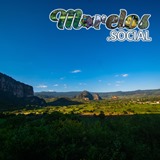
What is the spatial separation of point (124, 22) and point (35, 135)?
18.1 meters

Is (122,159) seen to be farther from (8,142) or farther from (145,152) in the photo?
(8,142)

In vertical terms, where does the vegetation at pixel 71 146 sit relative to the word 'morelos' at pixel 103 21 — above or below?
below

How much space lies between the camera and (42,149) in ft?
87.3

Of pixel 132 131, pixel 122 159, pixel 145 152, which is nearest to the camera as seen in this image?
pixel 122 159

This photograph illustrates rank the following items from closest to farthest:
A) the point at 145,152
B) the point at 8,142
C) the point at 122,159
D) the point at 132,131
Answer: the point at 122,159, the point at 8,142, the point at 145,152, the point at 132,131

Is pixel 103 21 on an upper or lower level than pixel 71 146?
upper

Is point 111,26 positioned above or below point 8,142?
above

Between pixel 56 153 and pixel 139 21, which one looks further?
pixel 139 21

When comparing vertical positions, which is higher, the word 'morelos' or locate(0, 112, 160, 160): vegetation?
the word 'morelos'

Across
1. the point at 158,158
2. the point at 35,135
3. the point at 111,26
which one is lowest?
the point at 158,158

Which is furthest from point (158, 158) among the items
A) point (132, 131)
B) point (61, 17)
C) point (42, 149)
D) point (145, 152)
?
point (61, 17)

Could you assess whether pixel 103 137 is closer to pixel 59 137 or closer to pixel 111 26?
pixel 59 137

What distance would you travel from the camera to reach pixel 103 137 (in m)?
30.6

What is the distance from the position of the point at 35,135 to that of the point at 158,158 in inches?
676
